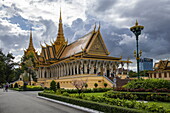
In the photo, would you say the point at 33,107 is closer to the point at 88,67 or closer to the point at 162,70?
the point at 88,67

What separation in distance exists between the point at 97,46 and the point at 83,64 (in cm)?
600

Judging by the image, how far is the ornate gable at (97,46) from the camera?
43.9 metres

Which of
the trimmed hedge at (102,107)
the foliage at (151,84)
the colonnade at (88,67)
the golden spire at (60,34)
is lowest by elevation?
the trimmed hedge at (102,107)

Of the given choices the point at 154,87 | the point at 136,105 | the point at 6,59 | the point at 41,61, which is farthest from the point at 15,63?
the point at 136,105

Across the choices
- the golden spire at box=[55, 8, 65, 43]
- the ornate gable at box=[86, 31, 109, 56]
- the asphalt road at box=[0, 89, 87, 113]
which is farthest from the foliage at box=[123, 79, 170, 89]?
the golden spire at box=[55, 8, 65, 43]

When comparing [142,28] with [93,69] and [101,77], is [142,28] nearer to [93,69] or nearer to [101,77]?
[101,77]

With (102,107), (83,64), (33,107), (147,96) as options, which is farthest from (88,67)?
(102,107)

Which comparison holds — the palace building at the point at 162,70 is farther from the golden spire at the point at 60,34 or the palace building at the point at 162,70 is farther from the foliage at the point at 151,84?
the foliage at the point at 151,84

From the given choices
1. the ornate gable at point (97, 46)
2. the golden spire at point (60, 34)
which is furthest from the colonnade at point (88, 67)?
the golden spire at point (60, 34)

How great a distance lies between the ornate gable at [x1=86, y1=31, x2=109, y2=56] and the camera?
43.9 m

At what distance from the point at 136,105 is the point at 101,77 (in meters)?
26.0

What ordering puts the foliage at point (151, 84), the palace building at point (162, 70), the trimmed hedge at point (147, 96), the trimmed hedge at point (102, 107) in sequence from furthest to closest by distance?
the palace building at point (162, 70), the foliage at point (151, 84), the trimmed hedge at point (147, 96), the trimmed hedge at point (102, 107)

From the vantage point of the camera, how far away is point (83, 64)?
4225cm

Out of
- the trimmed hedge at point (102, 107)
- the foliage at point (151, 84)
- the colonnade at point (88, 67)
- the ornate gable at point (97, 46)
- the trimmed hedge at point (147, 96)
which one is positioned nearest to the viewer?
the trimmed hedge at point (102, 107)
